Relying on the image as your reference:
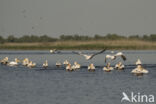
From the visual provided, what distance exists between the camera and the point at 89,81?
113 feet

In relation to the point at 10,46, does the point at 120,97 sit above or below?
below

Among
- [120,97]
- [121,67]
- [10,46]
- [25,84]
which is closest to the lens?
[120,97]

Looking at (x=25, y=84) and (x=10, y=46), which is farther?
(x=10, y=46)

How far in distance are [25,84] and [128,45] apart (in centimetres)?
6135

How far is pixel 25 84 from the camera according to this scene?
3350 cm

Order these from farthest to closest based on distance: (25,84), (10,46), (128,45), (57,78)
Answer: (10,46) → (128,45) → (57,78) → (25,84)

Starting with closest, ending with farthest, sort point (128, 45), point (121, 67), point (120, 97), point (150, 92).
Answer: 1. point (120, 97)
2. point (150, 92)
3. point (121, 67)
4. point (128, 45)

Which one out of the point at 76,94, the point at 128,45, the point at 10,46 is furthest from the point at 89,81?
the point at 10,46

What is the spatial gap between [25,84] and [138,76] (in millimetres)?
8246

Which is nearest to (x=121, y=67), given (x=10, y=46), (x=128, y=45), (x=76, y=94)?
(x=76, y=94)

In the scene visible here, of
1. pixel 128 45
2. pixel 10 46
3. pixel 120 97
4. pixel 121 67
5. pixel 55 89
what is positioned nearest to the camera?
pixel 120 97

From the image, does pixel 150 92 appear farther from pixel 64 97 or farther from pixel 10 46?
pixel 10 46

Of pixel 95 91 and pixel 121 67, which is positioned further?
pixel 121 67

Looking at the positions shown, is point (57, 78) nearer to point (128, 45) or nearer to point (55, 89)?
point (55, 89)
